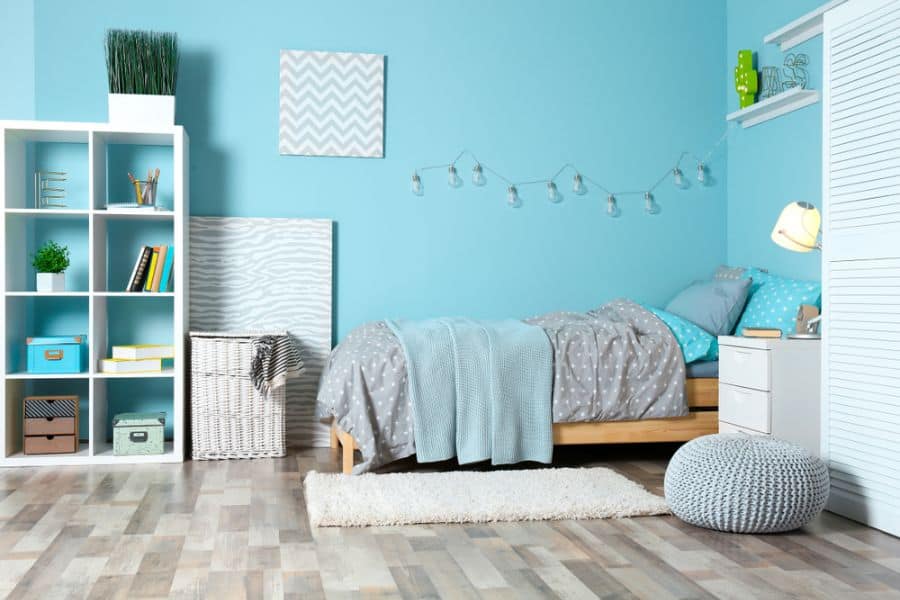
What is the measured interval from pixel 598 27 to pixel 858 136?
2.21 meters

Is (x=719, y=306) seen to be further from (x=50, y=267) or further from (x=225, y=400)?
(x=50, y=267)

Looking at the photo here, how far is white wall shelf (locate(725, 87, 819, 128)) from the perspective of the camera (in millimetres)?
4281

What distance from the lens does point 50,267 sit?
406cm

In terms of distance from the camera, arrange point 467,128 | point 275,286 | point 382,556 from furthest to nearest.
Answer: point 467,128 < point 275,286 < point 382,556

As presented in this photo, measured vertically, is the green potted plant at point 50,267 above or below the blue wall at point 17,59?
below

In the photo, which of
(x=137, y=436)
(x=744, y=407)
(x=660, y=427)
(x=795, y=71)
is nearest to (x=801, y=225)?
(x=744, y=407)

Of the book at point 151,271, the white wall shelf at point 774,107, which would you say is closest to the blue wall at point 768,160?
the white wall shelf at point 774,107

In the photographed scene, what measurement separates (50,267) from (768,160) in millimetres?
3523

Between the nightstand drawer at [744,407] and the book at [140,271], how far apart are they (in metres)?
2.57

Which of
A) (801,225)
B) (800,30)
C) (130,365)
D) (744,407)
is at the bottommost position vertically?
(744,407)

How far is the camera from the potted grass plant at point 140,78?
13.7ft

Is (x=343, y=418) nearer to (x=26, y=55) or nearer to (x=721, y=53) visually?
(x=26, y=55)

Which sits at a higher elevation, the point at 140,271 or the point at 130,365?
the point at 140,271

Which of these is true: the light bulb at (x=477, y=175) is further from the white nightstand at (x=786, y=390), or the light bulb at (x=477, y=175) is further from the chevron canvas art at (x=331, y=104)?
the white nightstand at (x=786, y=390)
